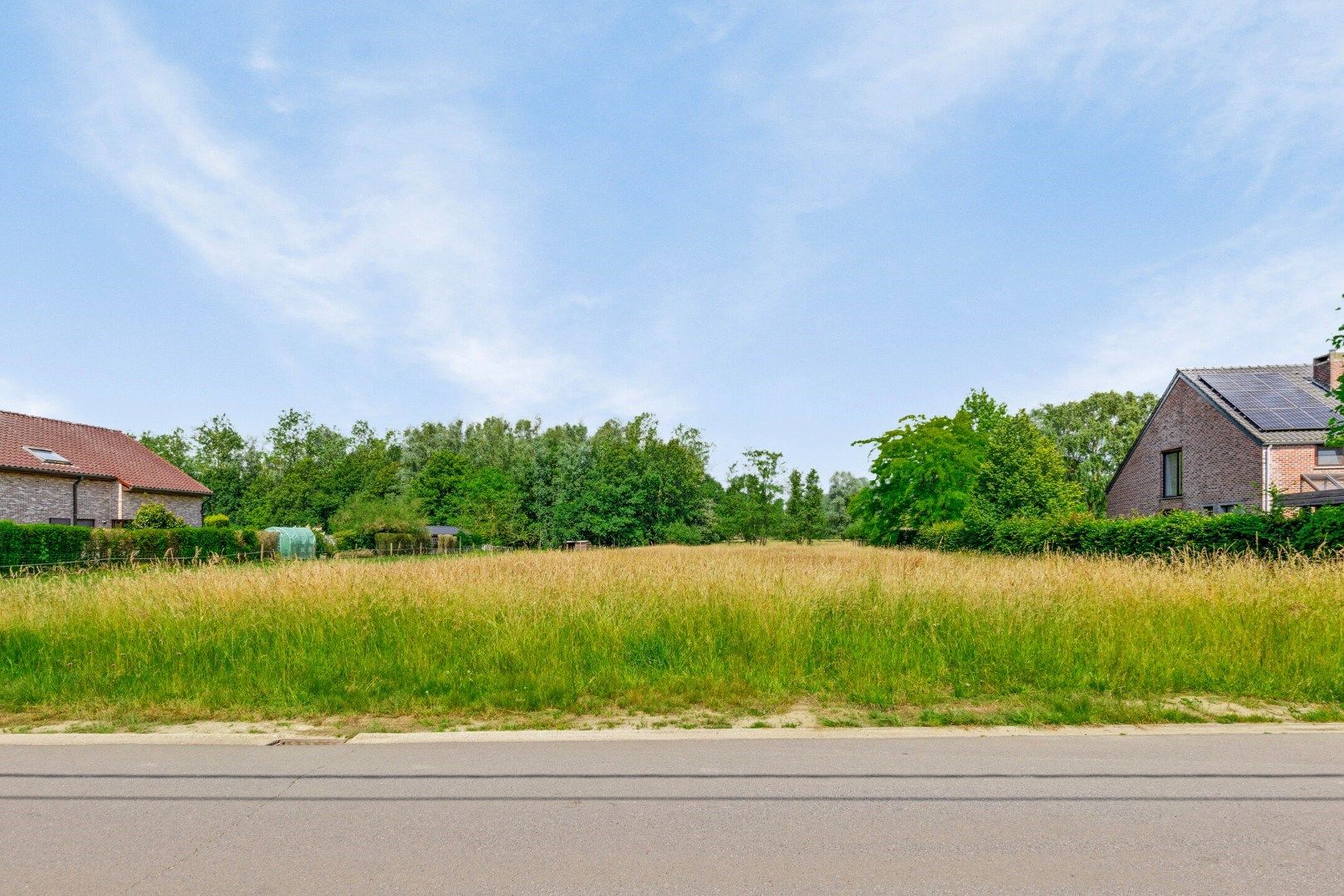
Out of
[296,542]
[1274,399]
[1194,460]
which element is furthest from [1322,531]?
[296,542]

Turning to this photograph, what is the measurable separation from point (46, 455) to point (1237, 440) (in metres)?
52.4

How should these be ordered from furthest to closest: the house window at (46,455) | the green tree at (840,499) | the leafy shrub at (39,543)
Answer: the green tree at (840,499) < the house window at (46,455) < the leafy shrub at (39,543)

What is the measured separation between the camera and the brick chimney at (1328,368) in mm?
30922

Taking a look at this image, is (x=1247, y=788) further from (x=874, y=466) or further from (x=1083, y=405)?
(x=1083, y=405)

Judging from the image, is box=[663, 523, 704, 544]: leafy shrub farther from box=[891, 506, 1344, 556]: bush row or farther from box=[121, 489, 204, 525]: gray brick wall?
box=[891, 506, 1344, 556]: bush row

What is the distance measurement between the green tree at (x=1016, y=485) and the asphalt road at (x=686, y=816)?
27675mm

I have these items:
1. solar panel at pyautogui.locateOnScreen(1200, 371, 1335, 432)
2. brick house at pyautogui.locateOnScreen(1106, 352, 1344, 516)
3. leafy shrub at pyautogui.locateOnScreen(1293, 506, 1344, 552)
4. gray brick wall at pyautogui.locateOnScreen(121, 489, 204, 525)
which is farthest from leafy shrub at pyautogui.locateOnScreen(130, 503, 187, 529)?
solar panel at pyautogui.locateOnScreen(1200, 371, 1335, 432)

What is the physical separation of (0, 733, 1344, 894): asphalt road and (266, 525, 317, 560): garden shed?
3692 cm

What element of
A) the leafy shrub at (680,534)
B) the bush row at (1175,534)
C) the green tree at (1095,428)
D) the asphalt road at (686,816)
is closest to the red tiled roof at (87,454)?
the leafy shrub at (680,534)

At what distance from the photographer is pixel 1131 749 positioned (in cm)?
550

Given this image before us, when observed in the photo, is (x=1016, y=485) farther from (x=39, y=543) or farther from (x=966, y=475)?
(x=39, y=543)

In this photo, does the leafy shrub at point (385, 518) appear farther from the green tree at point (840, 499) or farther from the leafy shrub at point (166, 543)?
the green tree at point (840, 499)

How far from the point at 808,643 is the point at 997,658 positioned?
1824 mm

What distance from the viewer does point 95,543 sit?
28.3 metres
